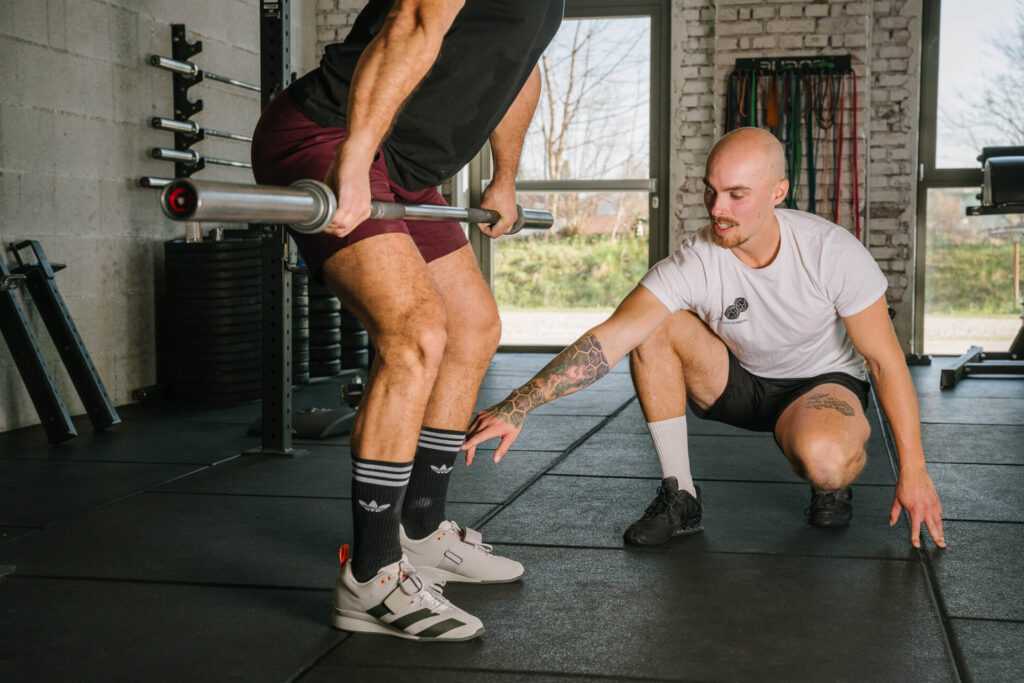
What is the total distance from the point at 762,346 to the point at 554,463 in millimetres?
956

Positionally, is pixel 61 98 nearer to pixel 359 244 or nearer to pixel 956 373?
pixel 359 244

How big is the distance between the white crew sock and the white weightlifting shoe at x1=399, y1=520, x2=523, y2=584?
0.49 m

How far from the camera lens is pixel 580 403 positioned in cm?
447

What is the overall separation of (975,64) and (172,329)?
4.81 metres

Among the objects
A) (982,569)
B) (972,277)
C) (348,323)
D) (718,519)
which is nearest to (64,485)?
(718,519)

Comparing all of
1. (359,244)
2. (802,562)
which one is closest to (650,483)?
(802,562)

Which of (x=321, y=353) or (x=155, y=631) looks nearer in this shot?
(x=155, y=631)

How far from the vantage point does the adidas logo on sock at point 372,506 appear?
1639mm

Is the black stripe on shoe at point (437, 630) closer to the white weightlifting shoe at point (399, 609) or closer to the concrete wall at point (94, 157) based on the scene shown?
the white weightlifting shoe at point (399, 609)

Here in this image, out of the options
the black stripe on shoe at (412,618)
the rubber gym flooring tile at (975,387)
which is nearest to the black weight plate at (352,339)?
the rubber gym flooring tile at (975,387)

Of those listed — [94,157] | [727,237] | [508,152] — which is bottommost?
[727,237]

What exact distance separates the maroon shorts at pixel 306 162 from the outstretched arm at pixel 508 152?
1.11 feet

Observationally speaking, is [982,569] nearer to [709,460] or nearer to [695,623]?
[695,623]

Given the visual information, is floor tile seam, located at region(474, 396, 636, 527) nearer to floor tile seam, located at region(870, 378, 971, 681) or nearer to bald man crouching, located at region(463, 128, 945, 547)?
bald man crouching, located at region(463, 128, 945, 547)
